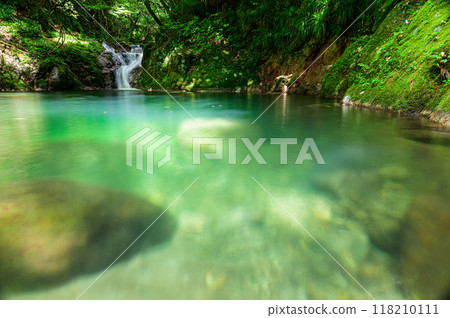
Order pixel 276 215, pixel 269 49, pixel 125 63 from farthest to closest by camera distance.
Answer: pixel 125 63 → pixel 269 49 → pixel 276 215

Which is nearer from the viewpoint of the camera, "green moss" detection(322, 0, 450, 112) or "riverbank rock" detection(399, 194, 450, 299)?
"riverbank rock" detection(399, 194, 450, 299)

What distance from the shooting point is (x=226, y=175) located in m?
1.88

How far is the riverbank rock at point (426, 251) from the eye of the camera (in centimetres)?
87

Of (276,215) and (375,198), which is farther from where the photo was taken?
(375,198)

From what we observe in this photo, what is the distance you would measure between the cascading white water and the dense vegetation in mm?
1012

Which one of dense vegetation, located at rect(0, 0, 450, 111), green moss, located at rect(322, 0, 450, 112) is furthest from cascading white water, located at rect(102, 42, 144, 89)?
green moss, located at rect(322, 0, 450, 112)

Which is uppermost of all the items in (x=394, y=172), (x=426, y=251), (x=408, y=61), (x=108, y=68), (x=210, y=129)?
(x=108, y=68)

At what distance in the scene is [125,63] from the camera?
14.1 m

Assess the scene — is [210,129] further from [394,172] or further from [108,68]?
[108,68]

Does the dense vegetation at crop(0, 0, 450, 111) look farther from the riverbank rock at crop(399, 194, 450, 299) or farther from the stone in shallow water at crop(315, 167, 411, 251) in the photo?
the riverbank rock at crop(399, 194, 450, 299)

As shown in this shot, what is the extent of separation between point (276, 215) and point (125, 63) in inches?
617

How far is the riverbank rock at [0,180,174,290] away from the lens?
3.06 feet

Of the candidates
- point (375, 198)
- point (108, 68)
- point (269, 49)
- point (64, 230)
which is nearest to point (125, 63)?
point (108, 68)

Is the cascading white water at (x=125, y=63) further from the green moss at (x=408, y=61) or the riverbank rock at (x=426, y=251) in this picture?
the riverbank rock at (x=426, y=251)
